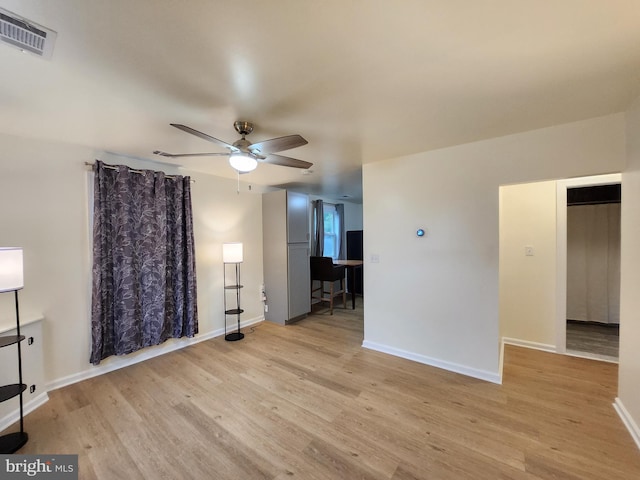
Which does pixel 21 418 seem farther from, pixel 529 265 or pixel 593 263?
pixel 593 263

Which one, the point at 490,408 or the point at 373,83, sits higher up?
the point at 373,83

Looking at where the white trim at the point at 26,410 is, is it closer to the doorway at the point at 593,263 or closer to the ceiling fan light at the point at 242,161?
the ceiling fan light at the point at 242,161

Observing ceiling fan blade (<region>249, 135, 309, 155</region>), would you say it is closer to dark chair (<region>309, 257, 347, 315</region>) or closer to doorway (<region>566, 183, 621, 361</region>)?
dark chair (<region>309, 257, 347, 315</region>)

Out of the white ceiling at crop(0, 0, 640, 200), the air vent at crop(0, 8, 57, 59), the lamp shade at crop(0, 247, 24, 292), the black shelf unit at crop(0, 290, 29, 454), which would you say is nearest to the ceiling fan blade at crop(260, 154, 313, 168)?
the white ceiling at crop(0, 0, 640, 200)

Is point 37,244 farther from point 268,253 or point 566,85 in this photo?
point 566,85

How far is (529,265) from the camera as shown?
3.18m

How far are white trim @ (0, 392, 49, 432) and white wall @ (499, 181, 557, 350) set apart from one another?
15.4ft

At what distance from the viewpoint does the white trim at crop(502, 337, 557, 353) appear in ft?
10.0

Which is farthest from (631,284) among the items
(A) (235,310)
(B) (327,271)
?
(A) (235,310)

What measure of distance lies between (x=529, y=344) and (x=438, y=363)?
1.45 metres

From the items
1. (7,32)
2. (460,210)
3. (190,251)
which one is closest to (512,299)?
(460,210)

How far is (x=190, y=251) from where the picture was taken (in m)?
3.24

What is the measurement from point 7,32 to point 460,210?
330cm
